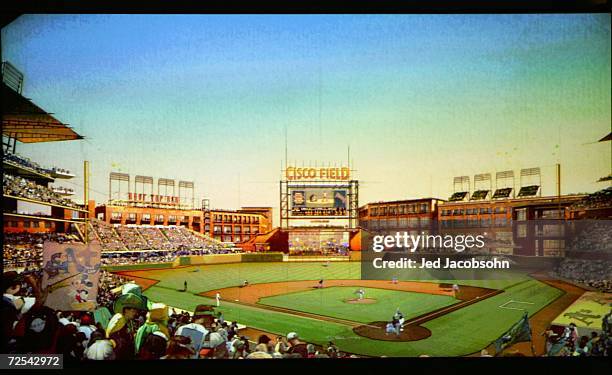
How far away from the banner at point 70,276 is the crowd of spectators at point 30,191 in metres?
1.18

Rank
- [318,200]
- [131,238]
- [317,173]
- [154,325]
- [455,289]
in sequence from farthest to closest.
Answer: [318,200] < [317,173] < [131,238] < [455,289] < [154,325]

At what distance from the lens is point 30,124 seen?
7.62 m

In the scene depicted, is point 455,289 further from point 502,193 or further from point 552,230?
point 502,193

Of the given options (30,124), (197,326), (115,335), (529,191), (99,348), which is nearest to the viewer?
(99,348)

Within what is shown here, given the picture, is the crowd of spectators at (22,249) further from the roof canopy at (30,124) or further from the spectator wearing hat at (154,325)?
the spectator wearing hat at (154,325)

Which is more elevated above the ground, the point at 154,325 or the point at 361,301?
the point at 154,325

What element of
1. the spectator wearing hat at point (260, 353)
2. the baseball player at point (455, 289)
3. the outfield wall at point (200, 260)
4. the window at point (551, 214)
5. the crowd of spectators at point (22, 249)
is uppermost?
the window at point (551, 214)

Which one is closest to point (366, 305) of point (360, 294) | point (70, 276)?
point (360, 294)

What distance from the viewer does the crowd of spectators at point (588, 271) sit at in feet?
24.9

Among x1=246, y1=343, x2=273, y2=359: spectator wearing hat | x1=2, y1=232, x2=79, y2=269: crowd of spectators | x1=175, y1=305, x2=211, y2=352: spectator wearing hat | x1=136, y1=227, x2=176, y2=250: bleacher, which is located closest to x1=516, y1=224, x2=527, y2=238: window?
x1=246, y1=343, x2=273, y2=359: spectator wearing hat

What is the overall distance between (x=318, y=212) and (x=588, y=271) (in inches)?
300

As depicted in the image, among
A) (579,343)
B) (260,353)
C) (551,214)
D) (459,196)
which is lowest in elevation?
(260,353)

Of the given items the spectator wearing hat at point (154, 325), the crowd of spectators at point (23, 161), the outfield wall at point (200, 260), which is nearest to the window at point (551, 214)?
the outfield wall at point (200, 260)

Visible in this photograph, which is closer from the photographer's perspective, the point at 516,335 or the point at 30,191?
the point at 516,335
